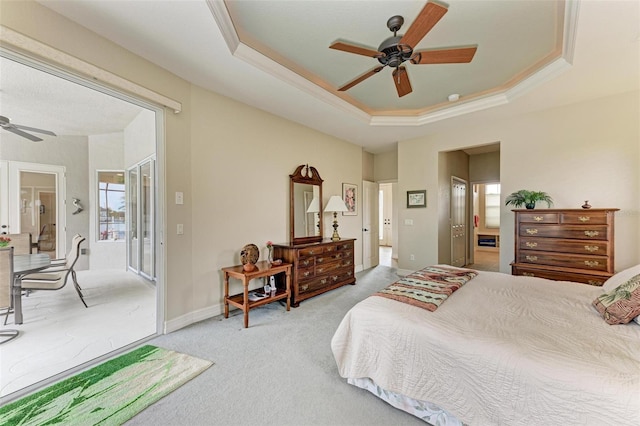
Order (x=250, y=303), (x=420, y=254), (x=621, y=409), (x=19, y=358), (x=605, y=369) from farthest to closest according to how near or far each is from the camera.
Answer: (x=420, y=254) < (x=250, y=303) < (x=19, y=358) < (x=605, y=369) < (x=621, y=409)

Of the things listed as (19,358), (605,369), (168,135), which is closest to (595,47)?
(605,369)

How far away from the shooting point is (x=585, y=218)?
296cm

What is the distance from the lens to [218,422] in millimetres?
1564

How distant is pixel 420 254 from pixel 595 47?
Answer: 3.65 m

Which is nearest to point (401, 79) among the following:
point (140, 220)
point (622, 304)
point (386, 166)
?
point (622, 304)

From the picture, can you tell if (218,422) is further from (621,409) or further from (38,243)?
(38,243)

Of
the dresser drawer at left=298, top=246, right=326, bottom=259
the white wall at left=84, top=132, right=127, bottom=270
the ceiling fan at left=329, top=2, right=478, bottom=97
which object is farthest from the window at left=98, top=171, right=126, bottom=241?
the ceiling fan at left=329, top=2, right=478, bottom=97

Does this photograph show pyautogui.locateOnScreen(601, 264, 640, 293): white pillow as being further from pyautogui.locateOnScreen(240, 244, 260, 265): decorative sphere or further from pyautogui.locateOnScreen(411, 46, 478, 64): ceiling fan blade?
pyautogui.locateOnScreen(240, 244, 260, 265): decorative sphere

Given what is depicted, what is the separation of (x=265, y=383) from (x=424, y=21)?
2866mm

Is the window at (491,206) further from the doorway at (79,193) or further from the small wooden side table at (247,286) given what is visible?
the doorway at (79,193)

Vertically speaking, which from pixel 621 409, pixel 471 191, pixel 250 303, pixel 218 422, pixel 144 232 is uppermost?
pixel 471 191

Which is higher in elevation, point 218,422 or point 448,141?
point 448,141

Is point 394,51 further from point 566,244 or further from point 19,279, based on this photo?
point 19,279

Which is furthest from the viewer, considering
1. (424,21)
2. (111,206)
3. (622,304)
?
(111,206)
